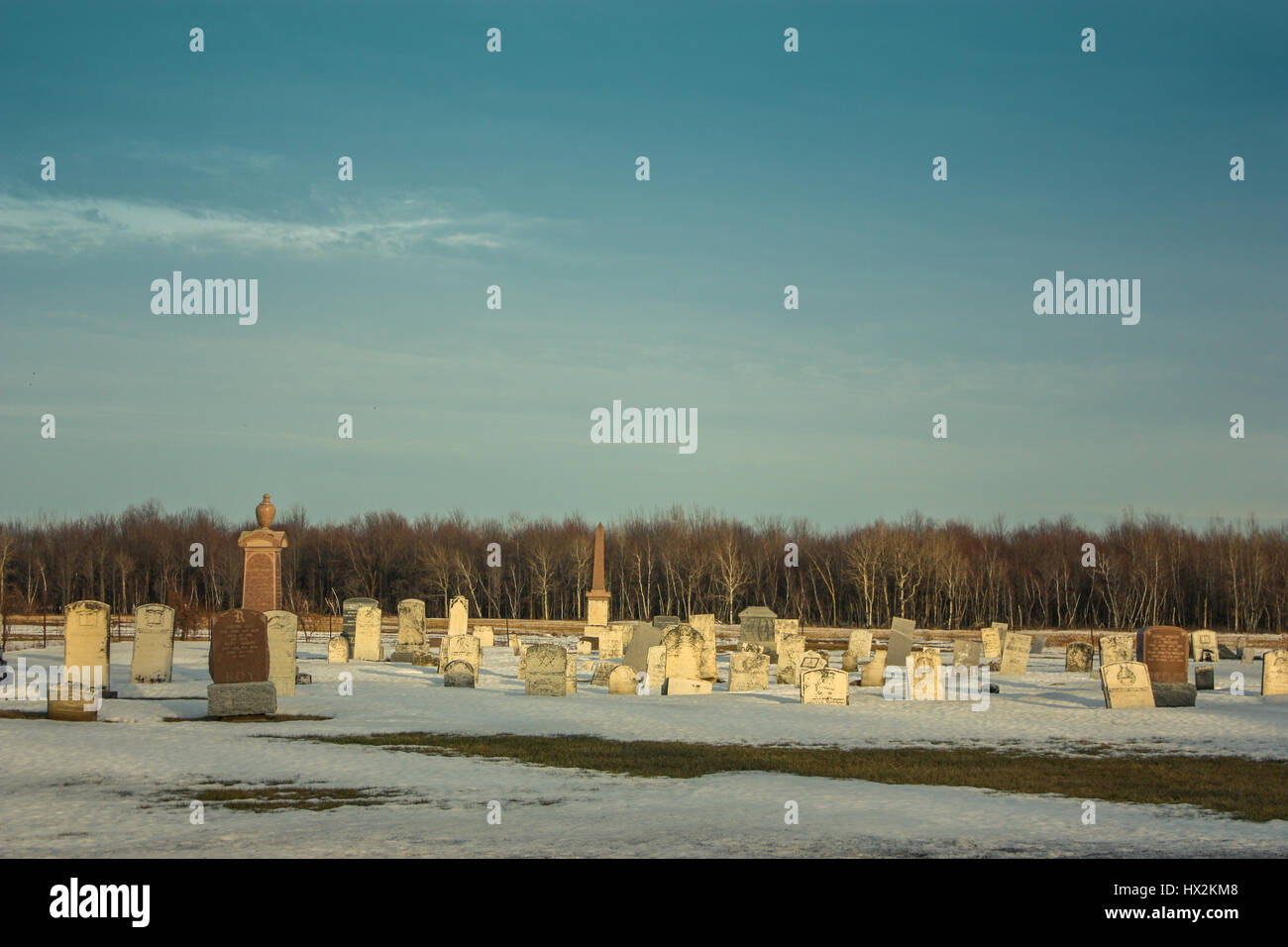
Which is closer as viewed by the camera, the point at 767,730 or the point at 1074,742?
the point at 1074,742

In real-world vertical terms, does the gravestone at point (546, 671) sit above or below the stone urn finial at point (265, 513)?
below

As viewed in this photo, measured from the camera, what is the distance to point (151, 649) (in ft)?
77.3

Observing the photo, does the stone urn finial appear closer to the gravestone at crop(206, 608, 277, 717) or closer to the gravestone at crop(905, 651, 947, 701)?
the gravestone at crop(206, 608, 277, 717)

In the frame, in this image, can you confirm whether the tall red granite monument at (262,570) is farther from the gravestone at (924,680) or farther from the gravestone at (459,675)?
Answer: the gravestone at (924,680)

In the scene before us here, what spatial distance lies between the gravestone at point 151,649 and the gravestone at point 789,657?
13.5 meters

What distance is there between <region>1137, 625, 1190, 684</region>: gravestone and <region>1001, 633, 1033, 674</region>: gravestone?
655cm

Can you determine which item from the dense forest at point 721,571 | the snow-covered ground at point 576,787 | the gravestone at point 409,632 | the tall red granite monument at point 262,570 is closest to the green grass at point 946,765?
the snow-covered ground at point 576,787

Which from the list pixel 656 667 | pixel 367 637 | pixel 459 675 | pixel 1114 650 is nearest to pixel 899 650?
pixel 1114 650

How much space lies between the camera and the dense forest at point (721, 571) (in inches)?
2739
